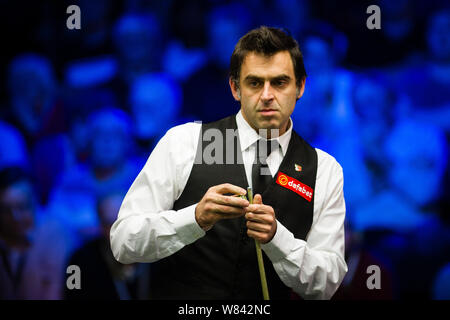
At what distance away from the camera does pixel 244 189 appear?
1.98 m

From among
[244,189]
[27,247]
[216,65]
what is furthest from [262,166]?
[27,247]

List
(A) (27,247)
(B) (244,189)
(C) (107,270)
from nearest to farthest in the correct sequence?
(B) (244,189) → (C) (107,270) → (A) (27,247)

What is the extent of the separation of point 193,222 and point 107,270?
2.35m

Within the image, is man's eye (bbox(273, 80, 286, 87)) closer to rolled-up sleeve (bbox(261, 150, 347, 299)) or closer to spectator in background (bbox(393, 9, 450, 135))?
rolled-up sleeve (bbox(261, 150, 347, 299))

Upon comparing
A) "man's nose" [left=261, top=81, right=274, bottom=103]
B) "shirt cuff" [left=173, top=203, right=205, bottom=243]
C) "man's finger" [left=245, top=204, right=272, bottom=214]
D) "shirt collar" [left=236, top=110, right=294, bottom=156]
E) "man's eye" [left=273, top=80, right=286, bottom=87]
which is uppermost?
"man's eye" [left=273, top=80, right=286, bottom=87]

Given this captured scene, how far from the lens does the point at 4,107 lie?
4312mm

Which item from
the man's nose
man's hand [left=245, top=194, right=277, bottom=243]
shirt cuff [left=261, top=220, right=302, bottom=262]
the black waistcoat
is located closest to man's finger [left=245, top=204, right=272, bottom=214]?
man's hand [left=245, top=194, right=277, bottom=243]

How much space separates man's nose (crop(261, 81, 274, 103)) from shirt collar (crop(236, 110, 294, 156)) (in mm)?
222

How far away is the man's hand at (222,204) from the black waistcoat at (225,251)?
1.04ft

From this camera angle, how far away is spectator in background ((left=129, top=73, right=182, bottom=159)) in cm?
412

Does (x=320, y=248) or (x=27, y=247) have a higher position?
(x=320, y=248)

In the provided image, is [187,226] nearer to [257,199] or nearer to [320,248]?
[257,199]

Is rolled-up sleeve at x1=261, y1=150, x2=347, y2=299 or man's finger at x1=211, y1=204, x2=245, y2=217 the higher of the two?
man's finger at x1=211, y1=204, x2=245, y2=217

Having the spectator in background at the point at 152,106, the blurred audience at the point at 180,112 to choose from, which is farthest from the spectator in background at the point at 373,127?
the spectator in background at the point at 152,106
